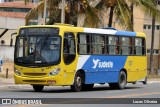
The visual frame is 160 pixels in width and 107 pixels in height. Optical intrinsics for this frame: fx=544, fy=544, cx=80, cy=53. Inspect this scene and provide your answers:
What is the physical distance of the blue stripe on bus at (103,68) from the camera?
24.7 metres

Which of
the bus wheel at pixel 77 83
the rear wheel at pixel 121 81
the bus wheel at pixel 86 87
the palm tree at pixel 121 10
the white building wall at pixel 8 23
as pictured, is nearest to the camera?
the bus wheel at pixel 77 83

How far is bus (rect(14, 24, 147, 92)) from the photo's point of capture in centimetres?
2272

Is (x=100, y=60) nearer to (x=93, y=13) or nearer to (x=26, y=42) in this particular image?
(x=26, y=42)

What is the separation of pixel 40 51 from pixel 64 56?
3.37 feet

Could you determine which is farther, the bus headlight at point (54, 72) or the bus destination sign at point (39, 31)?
the bus destination sign at point (39, 31)

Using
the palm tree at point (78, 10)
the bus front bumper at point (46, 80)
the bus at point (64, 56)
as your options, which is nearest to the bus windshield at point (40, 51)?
the bus at point (64, 56)

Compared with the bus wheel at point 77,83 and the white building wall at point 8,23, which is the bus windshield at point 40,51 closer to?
the bus wheel at point 77,83

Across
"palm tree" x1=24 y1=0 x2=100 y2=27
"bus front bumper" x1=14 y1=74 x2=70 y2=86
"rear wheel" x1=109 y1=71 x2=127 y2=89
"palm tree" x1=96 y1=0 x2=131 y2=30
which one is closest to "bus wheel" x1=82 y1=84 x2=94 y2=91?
"rear wheel" x1=109 y1=71 x2=127 y2=89

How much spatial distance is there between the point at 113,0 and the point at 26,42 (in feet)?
47.9

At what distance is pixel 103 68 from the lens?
25766 millimetres

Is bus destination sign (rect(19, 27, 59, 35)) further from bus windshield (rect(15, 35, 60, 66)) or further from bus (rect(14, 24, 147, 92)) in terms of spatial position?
bus windshield (rect(15, 35, 60, 66))

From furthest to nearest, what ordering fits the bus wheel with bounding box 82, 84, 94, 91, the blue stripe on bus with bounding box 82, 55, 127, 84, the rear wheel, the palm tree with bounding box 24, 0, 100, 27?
the palm tree with bounding box 24, 0, 100, 27 → the rear wheel → the bus wheel with bounding box 82, 84, 94, 91 → the blue stripe on bus with bounding box 82, 55, 127, 84

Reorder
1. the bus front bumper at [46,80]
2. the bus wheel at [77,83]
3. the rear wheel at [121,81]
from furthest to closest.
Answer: the rear wheel at [121,81] < the bus wheel at [77,83] < the bus front bumper at [46,80]

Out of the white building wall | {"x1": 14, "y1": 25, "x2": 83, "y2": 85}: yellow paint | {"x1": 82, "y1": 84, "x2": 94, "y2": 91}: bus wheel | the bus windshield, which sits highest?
the white building wall
